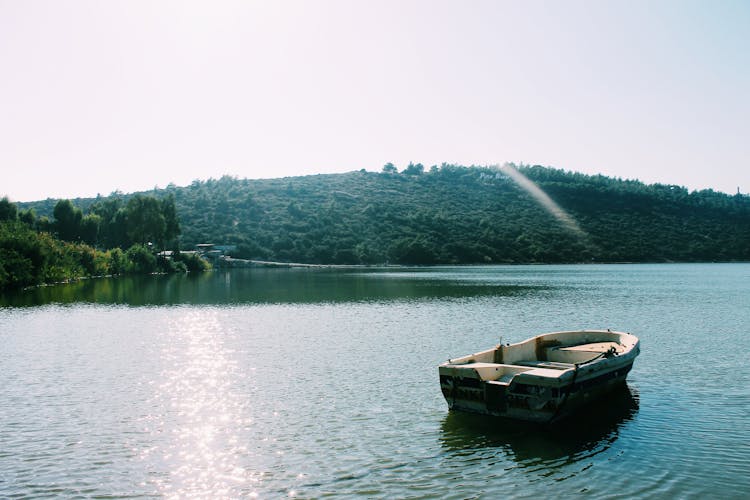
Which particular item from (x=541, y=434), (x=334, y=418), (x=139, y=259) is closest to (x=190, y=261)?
(x=139, y=259)

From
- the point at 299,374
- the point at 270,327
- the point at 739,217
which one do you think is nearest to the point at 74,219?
the point at 270,327

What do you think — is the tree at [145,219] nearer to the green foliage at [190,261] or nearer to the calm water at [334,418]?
the green foliage at [190,261]

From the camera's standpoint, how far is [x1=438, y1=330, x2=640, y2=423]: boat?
17.5 metres

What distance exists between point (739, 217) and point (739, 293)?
139 m

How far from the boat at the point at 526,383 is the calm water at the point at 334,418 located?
0.60 meters

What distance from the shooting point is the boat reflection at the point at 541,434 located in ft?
52.8

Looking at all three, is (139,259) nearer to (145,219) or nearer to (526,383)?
(145,219)

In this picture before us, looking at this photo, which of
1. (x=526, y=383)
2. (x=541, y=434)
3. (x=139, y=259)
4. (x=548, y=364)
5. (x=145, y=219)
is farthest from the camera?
(x=145, y=219)

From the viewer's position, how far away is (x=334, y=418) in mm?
19484

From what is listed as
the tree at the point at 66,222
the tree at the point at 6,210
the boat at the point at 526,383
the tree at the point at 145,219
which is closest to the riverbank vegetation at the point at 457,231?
the tree at the point at 145,219

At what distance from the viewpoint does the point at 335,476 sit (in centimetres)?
1441

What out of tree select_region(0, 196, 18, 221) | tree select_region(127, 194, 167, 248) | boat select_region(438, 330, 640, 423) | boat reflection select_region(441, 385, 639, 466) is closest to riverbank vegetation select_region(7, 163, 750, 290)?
tree select_region(127, 194, 167, 248)

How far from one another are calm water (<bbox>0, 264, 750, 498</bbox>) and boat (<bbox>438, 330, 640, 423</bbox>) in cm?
60

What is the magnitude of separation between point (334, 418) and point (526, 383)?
6262 millimetres
